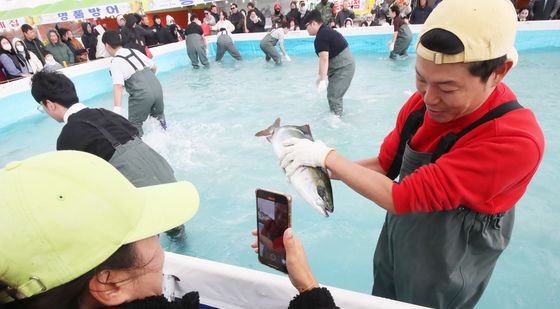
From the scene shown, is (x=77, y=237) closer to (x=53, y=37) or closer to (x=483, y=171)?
(x=483, y=171)

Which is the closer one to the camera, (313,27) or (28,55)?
(313,27)

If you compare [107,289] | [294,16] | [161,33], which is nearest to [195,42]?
[161,33]

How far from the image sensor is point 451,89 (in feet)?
3.67

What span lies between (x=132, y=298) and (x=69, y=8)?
56.7ft

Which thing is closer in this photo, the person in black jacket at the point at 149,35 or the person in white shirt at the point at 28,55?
the person in white shirt at the point at 28,55

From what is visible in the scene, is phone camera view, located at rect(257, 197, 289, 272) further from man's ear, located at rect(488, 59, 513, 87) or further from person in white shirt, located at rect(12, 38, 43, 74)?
person in white shirt, located at rect(12, 38, 43, 74)

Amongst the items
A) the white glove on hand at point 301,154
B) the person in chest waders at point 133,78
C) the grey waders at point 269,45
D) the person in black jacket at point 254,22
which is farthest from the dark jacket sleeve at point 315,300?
the person in black jacket at point 254,22

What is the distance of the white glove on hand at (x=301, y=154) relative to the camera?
4.51ft

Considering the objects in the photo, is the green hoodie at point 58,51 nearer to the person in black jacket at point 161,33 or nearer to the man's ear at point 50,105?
the person in black jacket at point 161,33

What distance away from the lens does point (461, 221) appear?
49.4 inches

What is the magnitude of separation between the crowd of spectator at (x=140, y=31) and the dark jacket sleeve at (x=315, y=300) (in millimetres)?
5870

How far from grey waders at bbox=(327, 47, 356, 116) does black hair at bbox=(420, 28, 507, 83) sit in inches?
174

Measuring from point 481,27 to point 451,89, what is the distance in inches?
7.9

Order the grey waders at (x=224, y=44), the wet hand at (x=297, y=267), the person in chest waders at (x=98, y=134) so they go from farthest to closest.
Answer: the grey waders at (x=224, y=44) < the person in chest waders at (x=98, y=134) < the wet hand at (x=297, y=267)
